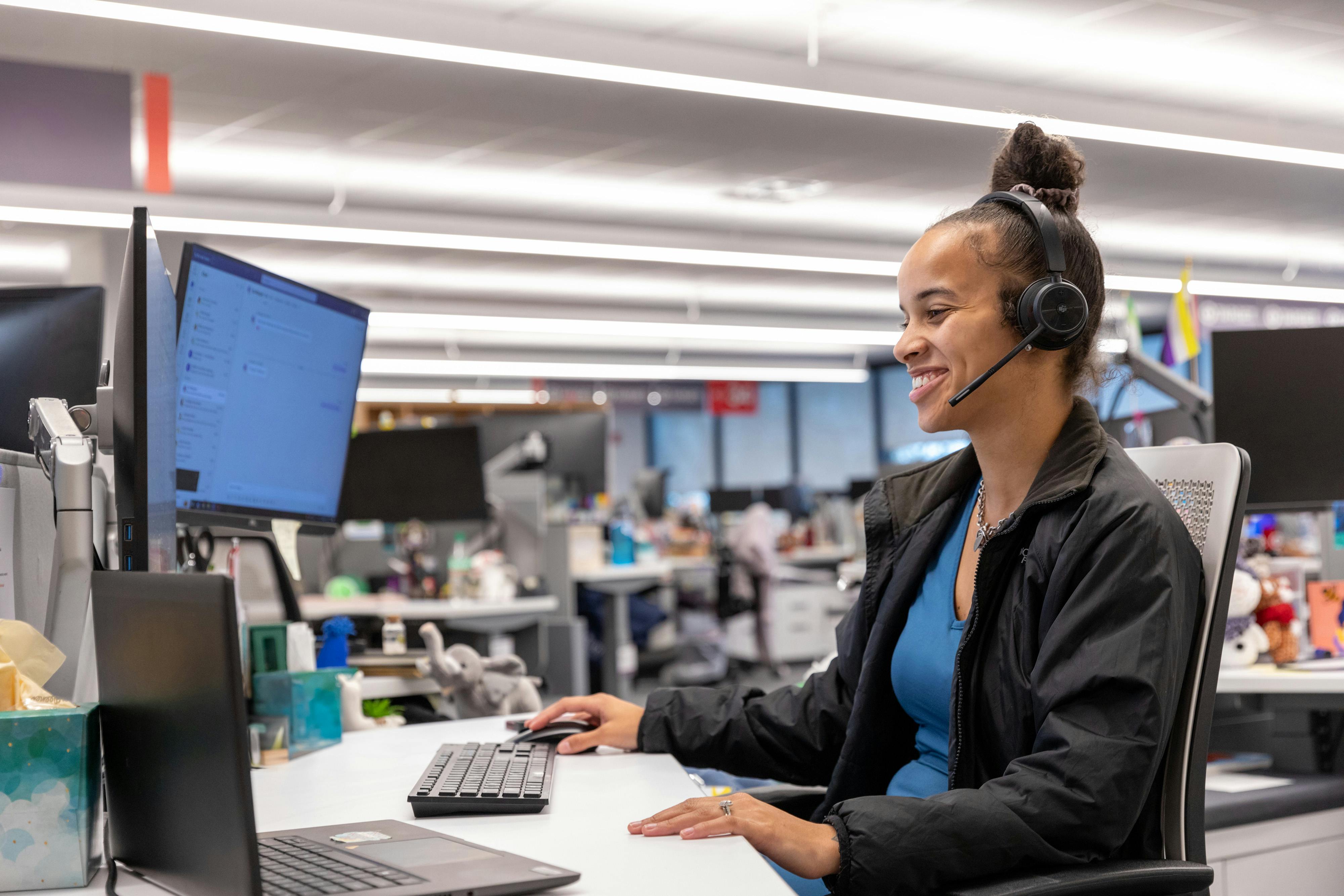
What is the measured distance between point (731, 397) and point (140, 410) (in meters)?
15.6

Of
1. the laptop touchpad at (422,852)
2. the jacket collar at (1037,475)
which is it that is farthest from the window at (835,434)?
the laptop touchpad at (422,852)

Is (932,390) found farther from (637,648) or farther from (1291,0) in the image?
(637,648)

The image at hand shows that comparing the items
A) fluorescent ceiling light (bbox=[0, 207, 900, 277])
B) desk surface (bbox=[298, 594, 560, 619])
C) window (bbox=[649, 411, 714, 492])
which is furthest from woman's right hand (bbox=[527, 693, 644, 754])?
window (bbox=[649, 411, 714, 492])

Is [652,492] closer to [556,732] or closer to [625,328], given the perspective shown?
[625,328]

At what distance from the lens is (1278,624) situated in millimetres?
2350

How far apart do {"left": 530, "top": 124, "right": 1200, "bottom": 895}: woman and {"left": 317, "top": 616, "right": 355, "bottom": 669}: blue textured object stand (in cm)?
58

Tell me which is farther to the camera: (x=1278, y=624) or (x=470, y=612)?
(x=470, y=612)

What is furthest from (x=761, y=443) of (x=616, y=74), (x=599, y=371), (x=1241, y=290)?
(x=616, y=74)

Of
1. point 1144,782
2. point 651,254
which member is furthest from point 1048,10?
point 1144,782

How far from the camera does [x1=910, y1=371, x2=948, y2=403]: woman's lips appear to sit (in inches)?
55.0

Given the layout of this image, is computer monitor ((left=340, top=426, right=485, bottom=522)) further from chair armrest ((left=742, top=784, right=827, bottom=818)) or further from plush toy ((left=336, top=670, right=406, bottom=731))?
chair armrest ((left=742, top=784, right=827, bottom=818))

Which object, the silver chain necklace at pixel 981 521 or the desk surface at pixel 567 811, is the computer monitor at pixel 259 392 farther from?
the silver chain necklace at pixel 981 521

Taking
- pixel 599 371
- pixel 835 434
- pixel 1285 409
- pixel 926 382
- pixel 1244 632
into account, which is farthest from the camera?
pixel 835 434

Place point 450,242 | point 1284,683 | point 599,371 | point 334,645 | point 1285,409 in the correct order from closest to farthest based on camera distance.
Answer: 1. point 334,645
2. point 1284,683
3. point 1285,409
4. point 450,242
5. point 599,371
